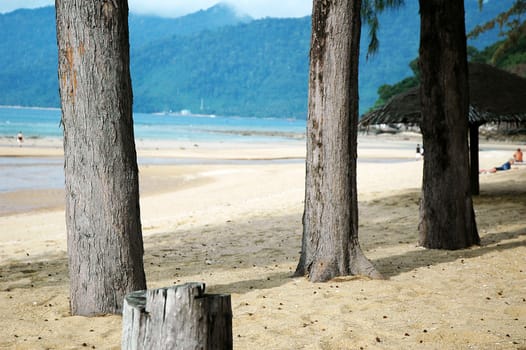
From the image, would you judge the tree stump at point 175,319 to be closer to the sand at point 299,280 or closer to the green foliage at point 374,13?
the sand at point 299,280

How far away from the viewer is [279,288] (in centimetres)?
599

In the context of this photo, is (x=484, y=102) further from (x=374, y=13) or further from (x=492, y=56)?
(x=492, y=56)

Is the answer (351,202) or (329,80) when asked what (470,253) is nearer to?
(351,202)

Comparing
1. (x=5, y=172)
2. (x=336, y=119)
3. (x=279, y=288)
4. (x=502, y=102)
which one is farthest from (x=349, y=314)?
(x=5, y=172)

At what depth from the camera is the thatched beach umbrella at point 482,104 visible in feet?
40.5

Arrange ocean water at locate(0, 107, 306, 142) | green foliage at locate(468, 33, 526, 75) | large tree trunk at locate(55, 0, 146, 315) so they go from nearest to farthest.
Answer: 1. large tree trunk at locate(55, 0, 146, 315)
2. green foliage at locate(468, 33, 526, 75)
3. ocean water at locate(0, 107, 306, 142)

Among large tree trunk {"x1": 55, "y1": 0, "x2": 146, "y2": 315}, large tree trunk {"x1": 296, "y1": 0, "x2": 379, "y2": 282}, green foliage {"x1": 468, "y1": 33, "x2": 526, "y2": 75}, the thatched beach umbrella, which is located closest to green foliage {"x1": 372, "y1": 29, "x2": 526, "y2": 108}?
green foliage {"x1": 468, "y1": 33, "x2": 526, "y2": 75}

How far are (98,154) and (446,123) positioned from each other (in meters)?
4.58

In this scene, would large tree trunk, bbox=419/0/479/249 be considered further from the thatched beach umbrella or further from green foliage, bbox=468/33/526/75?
green foliage, bbox=468/33/526/75

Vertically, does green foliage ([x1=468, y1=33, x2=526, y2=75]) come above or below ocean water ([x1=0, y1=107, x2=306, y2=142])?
above

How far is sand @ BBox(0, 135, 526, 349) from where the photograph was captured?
4.57m

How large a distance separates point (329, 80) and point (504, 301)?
247cm

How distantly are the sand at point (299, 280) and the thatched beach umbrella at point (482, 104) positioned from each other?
5.17ft

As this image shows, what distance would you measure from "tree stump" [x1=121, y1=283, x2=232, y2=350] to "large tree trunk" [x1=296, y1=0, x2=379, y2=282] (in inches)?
140
